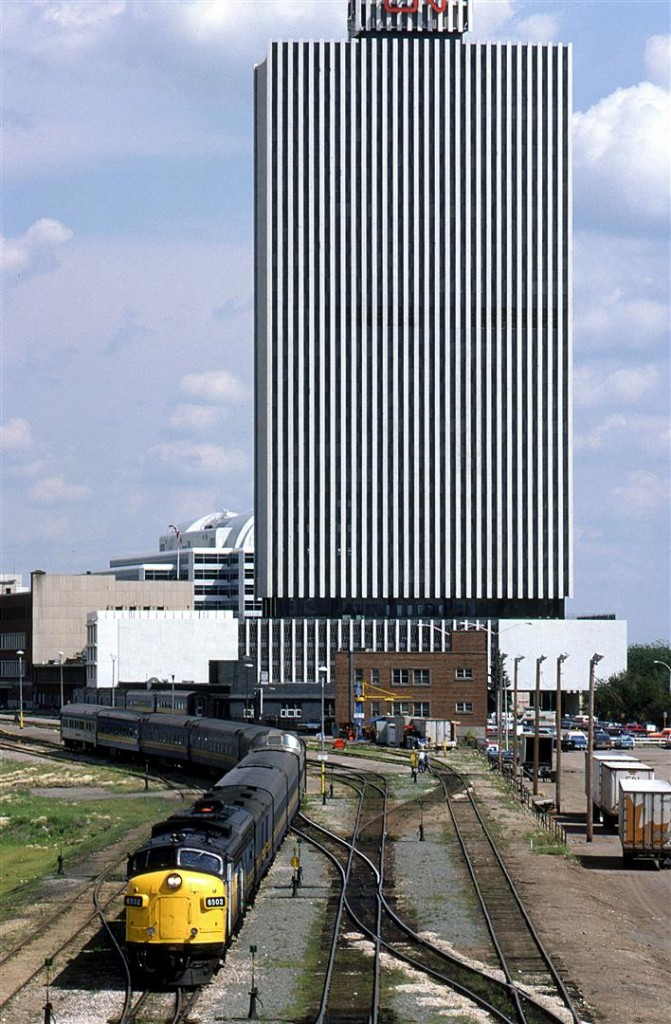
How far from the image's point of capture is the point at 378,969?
35031 millimetres

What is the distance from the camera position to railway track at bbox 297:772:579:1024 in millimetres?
31641

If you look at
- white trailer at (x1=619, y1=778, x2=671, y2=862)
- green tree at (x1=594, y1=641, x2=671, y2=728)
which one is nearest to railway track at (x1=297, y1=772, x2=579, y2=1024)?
white trailer at (x1=619, y1=778, x2=671, y2=862)

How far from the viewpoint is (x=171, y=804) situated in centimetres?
7638

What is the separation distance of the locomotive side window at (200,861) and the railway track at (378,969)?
3.53 meters

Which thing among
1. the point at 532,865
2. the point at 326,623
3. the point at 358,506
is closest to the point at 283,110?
the point at 358,506

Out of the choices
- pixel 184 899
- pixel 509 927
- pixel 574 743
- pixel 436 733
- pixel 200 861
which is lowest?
pixel 574 743

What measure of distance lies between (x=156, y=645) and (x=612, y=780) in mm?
123919

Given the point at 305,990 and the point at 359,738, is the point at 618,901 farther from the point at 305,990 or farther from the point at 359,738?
the point at 359,738

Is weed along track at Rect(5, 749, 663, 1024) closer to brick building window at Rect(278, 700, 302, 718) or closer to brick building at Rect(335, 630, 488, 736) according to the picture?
brick building at Rect(335, 630, 488, 736)

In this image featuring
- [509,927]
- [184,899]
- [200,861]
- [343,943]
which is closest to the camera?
[184,899]

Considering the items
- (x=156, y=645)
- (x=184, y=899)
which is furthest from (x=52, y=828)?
(x=156, y=645)


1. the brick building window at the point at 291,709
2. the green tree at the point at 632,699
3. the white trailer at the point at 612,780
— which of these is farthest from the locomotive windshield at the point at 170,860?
the green tree at the point at 632,699

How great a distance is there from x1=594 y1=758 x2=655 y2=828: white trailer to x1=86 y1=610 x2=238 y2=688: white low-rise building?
373 ft

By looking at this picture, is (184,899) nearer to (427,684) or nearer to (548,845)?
(548,845)
